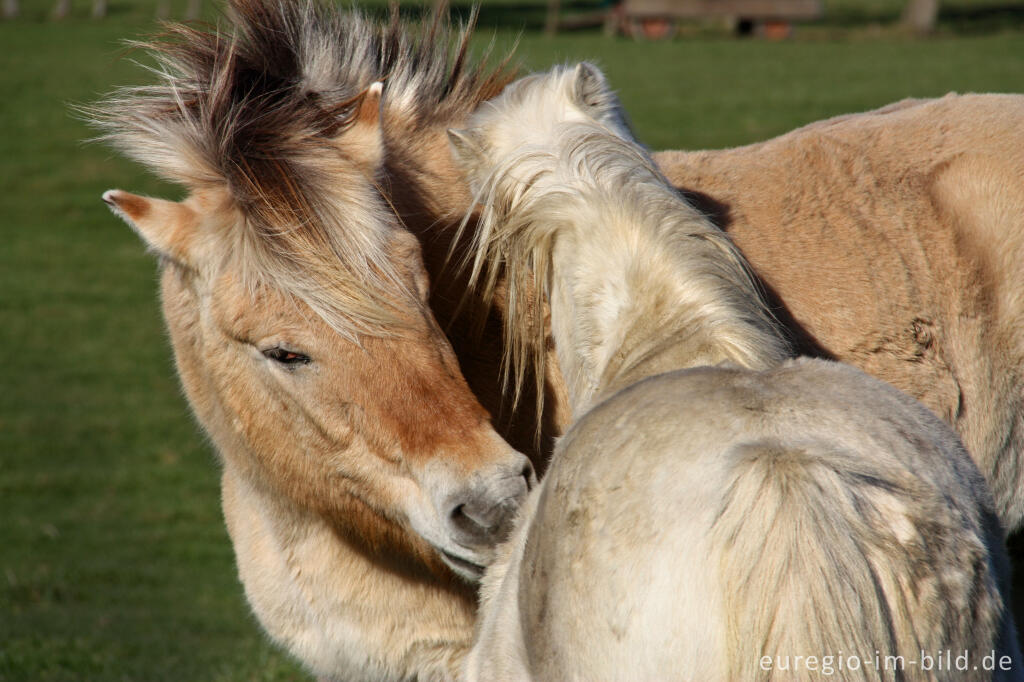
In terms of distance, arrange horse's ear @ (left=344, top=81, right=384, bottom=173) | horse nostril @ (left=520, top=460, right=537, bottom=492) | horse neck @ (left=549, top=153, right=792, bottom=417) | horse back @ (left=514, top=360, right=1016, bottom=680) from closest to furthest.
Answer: horse back @ (left=514, top=360, right=1016, bottom=680) < horse neck @ (left=549, top=153, right=792, bottom=417) < horse nostril @ (left=520, top=460, right=537, bottom=492) < horse's ear @ (left=344, top=81, right=384, bottom=173)

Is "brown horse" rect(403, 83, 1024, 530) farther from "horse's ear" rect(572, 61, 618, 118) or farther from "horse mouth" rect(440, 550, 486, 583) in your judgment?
"horse mouth" rect(440, 550, 486, 583)

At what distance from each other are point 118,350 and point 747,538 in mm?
12482

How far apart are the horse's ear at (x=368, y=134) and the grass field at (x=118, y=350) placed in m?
0.80

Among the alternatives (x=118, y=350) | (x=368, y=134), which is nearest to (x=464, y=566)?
(x=368, y=134)

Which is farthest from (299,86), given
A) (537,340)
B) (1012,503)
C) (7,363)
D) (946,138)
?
(7,363)

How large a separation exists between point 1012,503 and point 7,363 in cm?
1169

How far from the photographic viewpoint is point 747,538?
1.47 m

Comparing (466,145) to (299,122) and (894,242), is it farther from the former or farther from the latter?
(894,242)

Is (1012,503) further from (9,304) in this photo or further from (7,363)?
(9,304)

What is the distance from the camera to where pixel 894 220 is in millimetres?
3174

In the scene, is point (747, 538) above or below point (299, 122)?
below

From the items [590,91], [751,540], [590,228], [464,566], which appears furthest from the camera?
[590,91]

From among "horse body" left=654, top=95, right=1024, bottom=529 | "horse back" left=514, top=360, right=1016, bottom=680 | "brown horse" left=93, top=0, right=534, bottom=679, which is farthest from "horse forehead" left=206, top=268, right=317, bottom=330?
"horse body" left=654, top=95, right=1024, bottom=529

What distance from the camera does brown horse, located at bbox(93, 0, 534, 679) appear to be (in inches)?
101
